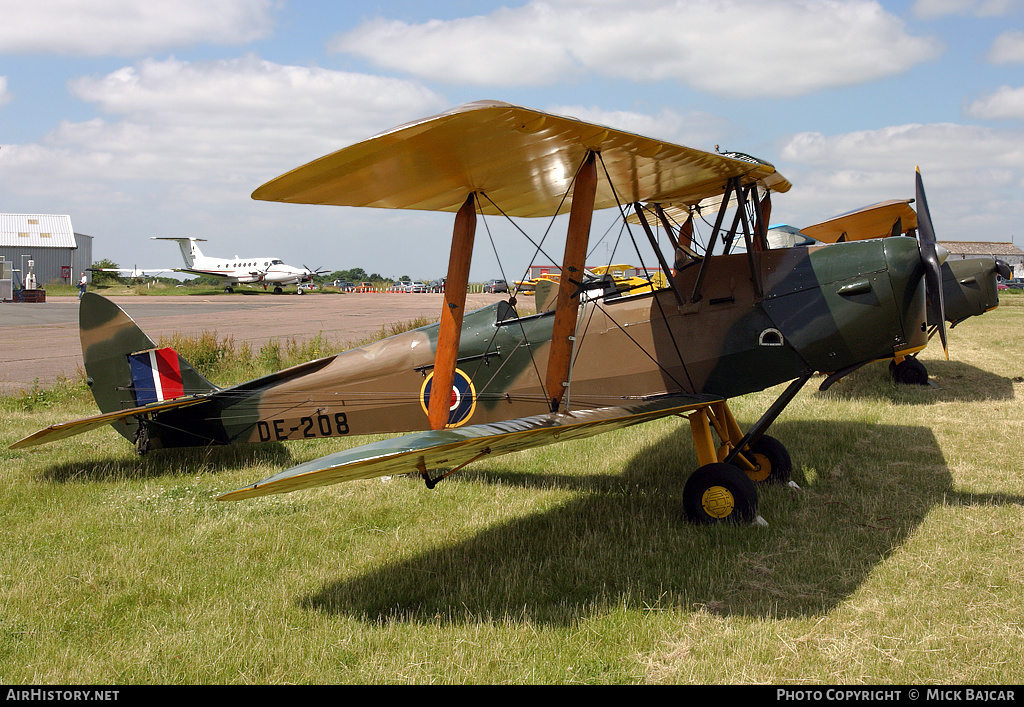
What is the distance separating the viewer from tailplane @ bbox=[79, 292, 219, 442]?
6.98 m

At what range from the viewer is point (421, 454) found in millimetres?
3314

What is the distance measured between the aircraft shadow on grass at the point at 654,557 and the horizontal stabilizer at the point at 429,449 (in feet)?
2.84

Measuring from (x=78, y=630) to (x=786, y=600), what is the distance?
3.87 meters

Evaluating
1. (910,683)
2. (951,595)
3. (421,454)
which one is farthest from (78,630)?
(951,595)

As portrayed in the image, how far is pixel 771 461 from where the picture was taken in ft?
20.9

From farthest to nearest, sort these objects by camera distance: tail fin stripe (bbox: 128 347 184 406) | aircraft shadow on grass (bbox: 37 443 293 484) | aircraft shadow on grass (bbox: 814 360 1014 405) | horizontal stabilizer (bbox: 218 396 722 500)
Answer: aircraft shadow on grass (bbox: 814 360 1014 405), tail fin stripe (bbox: 128 347 184 406), aircraft shadow on grass (bbox: 37 443 293 484), horizontal stabilizer (bbox: 218 396 722 500)

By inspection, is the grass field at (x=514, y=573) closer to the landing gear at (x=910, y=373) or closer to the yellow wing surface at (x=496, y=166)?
the yellow wing surface at (x=496, y=166)

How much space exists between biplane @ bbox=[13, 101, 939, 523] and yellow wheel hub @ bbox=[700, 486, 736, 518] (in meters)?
0.01

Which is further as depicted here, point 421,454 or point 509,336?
point 509,336

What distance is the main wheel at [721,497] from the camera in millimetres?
5062

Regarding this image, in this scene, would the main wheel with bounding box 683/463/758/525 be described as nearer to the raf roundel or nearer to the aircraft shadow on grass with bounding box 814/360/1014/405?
the raf roundel

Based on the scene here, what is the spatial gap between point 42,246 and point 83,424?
7177 centimetres

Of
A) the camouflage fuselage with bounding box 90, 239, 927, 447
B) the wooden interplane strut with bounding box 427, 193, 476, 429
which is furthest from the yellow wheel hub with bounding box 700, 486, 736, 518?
the wooden interplane strut with bounding box 427, 193, 476, 429
